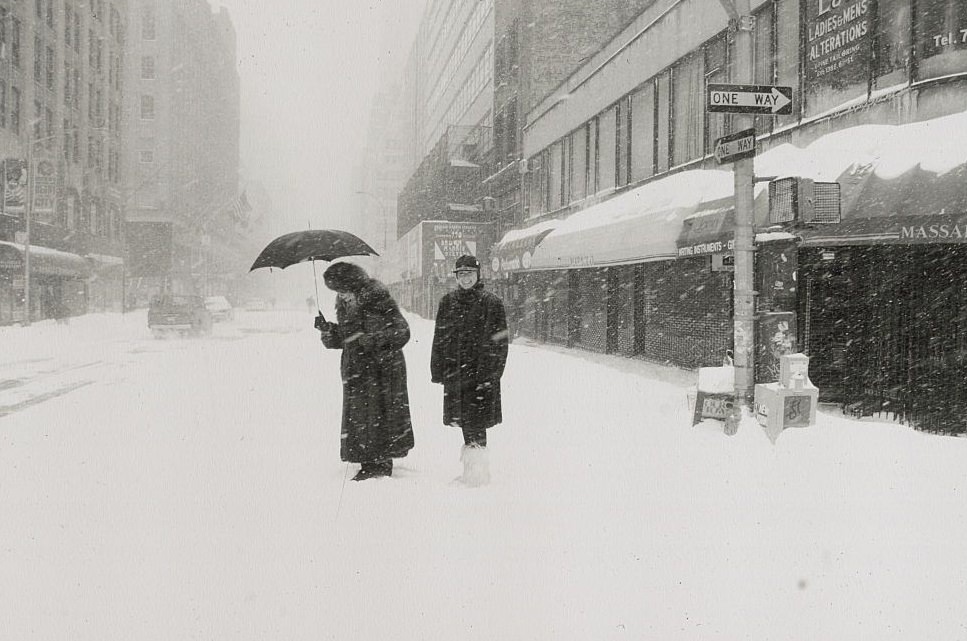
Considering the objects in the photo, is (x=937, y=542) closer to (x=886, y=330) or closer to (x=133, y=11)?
(x=886, y=330)

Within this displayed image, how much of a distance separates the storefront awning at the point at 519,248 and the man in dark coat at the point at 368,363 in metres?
17.4

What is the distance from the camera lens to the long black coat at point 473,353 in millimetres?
6340

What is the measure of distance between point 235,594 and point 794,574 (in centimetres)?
305

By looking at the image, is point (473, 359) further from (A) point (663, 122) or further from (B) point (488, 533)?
(A) point (663, 122)

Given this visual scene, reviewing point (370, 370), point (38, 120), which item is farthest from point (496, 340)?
point (38, 120)

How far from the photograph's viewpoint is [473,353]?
6367 millimetres

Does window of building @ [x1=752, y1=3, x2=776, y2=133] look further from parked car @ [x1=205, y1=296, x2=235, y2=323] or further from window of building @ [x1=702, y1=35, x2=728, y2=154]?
parked car @ [x1=205, y1=296, x2=235, y2=323]

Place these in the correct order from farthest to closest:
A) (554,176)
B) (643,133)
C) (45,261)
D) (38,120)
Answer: (38,120)
(45,261)
(554,176)
(643,133)

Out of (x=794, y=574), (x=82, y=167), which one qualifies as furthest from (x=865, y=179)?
(x=82, y=167)

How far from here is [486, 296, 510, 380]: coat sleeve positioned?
6336mm

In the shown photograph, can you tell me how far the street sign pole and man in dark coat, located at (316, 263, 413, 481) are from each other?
13.3ft

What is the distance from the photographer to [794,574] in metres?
4.51

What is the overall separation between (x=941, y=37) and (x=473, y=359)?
7.70m

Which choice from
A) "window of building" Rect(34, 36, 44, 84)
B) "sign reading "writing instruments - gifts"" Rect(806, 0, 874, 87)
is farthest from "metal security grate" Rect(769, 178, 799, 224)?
"window of building" Rect(34, 36, 44, 84)
